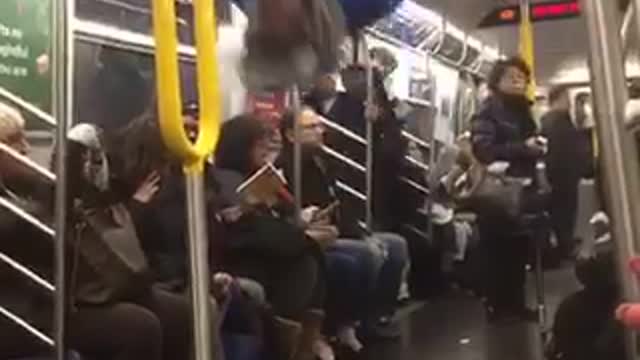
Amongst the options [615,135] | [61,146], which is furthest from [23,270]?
[615,135]

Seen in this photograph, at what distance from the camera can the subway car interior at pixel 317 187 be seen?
2.42 meters

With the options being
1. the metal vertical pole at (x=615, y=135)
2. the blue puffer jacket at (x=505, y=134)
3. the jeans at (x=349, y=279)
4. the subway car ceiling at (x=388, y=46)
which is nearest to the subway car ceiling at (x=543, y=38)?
the subway car ceiling at (x=388, y=46)

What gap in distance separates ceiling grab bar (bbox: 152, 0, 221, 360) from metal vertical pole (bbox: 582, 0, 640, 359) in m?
0.61

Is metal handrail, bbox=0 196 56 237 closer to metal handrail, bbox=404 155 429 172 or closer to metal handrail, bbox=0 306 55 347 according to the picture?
metal handrail, bbox=0 306 55 347

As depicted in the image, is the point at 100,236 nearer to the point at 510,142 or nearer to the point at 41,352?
the point at 41,352

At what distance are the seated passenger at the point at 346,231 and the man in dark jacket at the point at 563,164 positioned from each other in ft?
1.48

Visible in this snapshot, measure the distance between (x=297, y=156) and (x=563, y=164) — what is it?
756 mm

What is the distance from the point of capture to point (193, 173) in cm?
158

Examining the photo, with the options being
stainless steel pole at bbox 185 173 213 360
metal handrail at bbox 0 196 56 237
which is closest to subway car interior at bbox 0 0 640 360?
metal handrail at bbox 0 196 56 237

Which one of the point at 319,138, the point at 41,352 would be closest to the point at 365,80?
the point at 319,138

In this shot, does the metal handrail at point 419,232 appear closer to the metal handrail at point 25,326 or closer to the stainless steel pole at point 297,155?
the stainless steel pole at point 297,155

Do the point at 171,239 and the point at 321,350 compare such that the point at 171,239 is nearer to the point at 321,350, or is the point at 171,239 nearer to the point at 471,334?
the point at 321,350

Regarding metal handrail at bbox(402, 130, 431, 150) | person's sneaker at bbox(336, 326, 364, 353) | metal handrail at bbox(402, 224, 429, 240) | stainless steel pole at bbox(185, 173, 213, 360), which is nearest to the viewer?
stainless steel pole at bbox(185, 173, 213, 360)

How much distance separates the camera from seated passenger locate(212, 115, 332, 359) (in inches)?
109
